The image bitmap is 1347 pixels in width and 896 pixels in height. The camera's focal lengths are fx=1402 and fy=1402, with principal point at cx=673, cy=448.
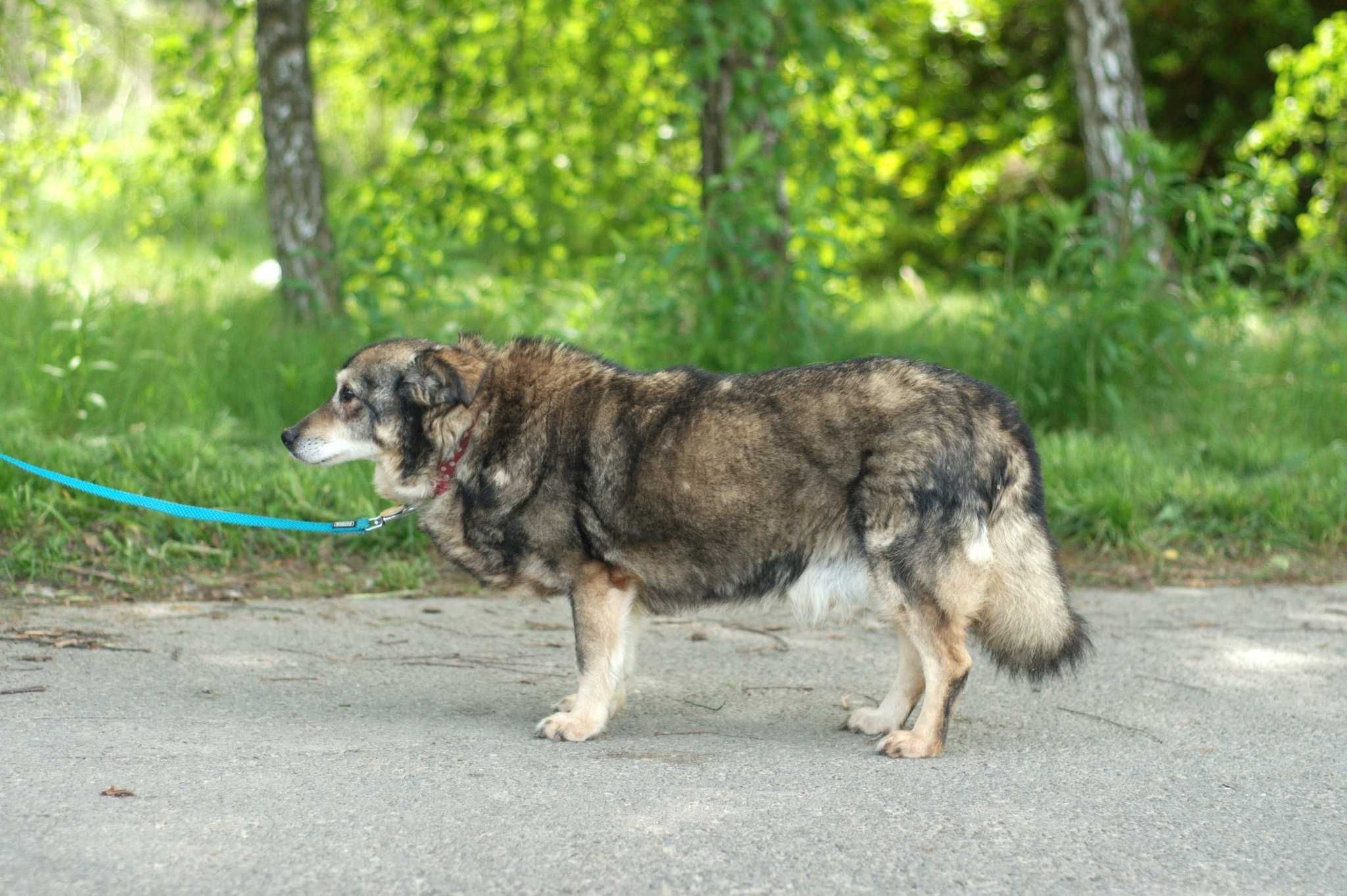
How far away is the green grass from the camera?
6359 mm

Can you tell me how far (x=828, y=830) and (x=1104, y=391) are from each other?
5218 millimetres

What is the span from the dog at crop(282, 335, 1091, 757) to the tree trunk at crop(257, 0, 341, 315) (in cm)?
392

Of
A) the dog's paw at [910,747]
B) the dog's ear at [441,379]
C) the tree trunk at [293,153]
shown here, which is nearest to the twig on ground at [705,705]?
the dog's paw at [910,747]

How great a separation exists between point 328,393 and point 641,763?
4044 millimetres

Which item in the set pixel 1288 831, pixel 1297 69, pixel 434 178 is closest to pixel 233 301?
pixel 434 178

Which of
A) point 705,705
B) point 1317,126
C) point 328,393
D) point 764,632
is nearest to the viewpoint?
point 705,705

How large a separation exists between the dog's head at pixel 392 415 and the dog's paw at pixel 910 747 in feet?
5.76

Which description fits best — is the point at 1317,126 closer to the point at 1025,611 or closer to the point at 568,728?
the point at 1025,611

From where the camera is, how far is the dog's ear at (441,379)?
4691 mm

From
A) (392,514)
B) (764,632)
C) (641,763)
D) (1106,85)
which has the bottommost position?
(764,632)

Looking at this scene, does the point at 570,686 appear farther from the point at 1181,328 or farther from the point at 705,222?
the point at 1181,328

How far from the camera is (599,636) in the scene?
15.1 feet

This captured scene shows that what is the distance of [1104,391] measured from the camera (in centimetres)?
820

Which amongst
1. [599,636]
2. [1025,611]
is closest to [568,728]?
[599,636]
